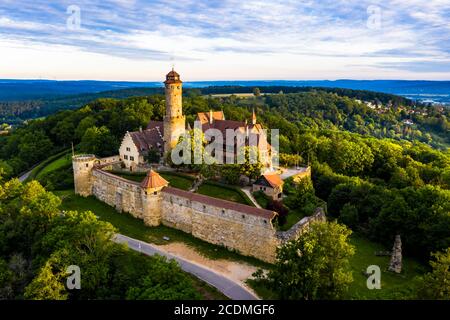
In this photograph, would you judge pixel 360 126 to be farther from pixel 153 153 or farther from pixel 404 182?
pixel 153 153

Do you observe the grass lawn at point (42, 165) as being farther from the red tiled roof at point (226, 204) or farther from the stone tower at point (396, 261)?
the stone tower at point (396, 261)

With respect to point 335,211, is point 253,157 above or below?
above

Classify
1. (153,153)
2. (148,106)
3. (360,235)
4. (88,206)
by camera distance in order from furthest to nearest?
(148,106) < (153,153) < (88,206) < (360,235)

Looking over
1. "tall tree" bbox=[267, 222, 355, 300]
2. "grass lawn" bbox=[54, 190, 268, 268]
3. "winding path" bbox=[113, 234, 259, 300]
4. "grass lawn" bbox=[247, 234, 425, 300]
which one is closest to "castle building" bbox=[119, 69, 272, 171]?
"grass lawn" bbox=[54, 190, 268, 268]

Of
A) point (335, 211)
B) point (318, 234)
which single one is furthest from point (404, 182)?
point (318, 234)

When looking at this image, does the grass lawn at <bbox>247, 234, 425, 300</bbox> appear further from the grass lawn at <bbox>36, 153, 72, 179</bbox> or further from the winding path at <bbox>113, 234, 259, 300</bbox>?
the grass lawn at <bbox>36, 153, 72, 179</bbox>
